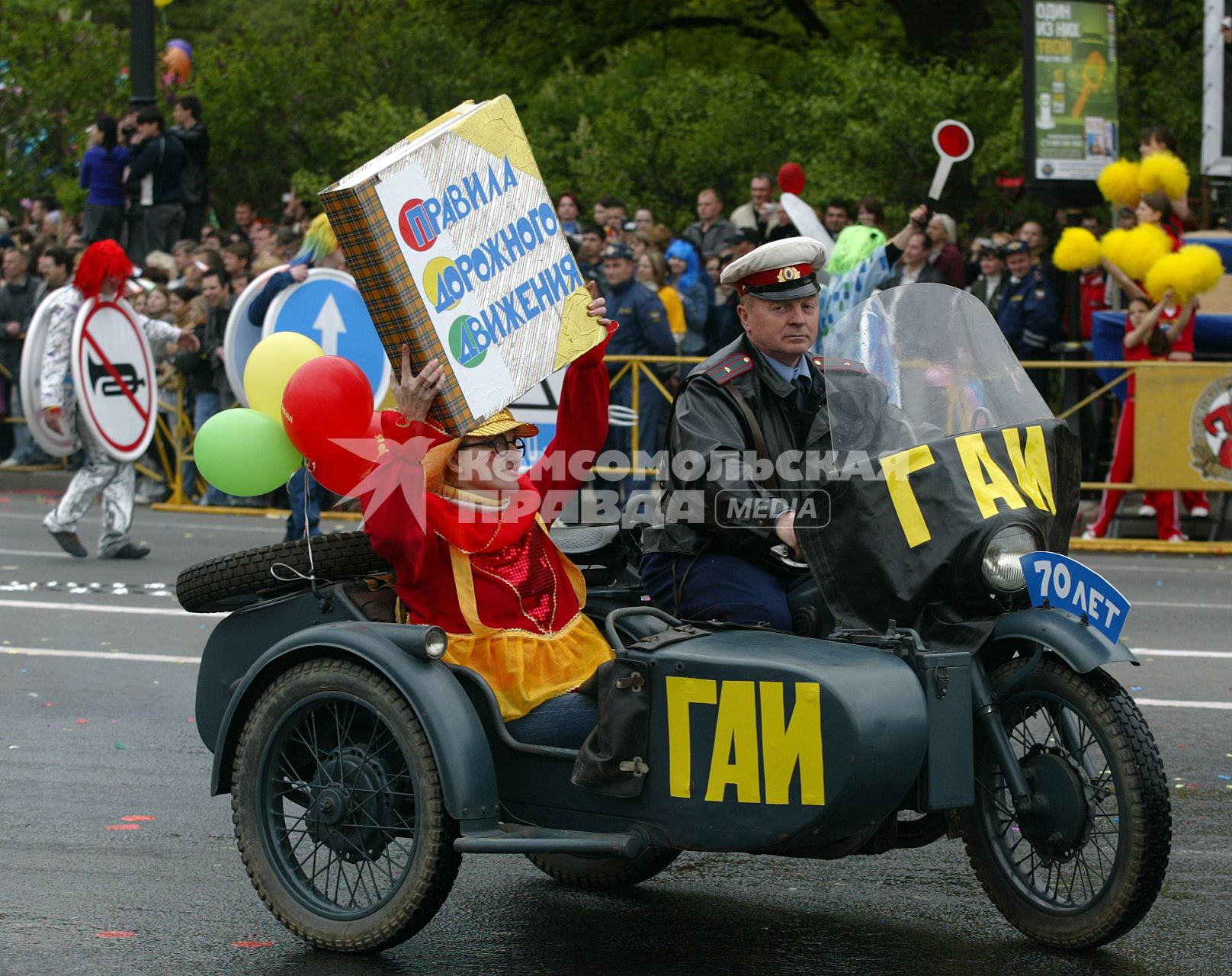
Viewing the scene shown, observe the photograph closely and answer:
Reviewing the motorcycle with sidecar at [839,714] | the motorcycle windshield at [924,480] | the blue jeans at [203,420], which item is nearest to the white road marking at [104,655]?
the motorcycle with sidecar at [839,714]

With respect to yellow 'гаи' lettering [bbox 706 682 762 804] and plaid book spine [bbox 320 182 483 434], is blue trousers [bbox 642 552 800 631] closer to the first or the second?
yellow 'гаи' lettering [bbox 706 682 762 804]

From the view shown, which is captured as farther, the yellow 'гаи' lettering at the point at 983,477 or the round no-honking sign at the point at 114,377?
the round no-honking sign at the point at 114,377

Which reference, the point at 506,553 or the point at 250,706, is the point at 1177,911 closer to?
the point at 506,553

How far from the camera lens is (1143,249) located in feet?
43.9

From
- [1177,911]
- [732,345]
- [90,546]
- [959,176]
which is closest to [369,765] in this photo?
[732,345]

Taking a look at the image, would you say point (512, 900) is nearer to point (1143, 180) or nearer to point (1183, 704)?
point (1183, 704)

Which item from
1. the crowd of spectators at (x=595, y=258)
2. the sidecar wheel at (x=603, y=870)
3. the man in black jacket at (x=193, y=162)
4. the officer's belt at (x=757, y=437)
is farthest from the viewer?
the man in black jacket at (x=193, y=162)

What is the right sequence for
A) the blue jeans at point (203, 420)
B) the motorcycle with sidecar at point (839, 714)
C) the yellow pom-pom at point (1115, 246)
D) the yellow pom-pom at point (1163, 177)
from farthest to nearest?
the blue jeans at point (203, 420) < the yellow pom-pom at point (1163, 177) < the yellow pom-pom at point (1115, 246) < the motorcycle with sidecar at point (839, 714)

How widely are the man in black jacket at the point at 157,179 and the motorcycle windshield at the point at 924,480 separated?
15.2 metres

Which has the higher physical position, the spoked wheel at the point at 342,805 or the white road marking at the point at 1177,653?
the spoked wheel at the point at 342,805

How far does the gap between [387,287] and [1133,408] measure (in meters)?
9.68

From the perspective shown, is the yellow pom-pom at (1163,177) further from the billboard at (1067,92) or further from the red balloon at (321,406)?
the red balloon at (321,406)

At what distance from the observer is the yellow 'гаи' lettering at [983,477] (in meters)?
4.49

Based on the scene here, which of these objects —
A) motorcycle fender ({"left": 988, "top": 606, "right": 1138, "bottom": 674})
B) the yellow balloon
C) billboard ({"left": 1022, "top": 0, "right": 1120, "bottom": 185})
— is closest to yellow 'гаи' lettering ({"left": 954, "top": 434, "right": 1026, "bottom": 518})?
motorcycle fender ({"left": 988, "top": 606, "right": 1138, "bottom": 674})
